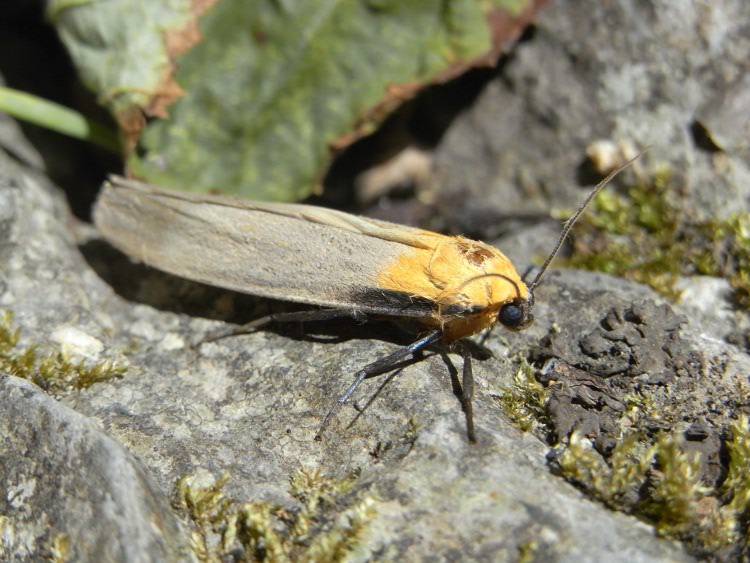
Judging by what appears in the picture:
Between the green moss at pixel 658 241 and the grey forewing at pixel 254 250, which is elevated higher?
the green moss at pixel 658 241

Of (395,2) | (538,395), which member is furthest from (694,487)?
(395,2)

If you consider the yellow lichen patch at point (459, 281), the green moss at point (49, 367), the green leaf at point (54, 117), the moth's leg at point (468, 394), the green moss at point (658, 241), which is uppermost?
the green moss at point (658, 241)

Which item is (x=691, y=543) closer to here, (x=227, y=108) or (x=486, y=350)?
(x=486, y=350)

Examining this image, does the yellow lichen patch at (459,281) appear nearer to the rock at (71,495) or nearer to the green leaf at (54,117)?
the rock at (71,495)

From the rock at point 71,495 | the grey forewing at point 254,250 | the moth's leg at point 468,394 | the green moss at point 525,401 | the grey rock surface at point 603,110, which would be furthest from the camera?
the grey rock surface at point 603,110

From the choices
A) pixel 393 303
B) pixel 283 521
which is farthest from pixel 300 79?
pixel 283 521

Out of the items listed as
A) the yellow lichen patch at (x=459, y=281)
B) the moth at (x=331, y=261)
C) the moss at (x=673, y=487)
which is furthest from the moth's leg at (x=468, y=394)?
the moss at (x=673, y=487)

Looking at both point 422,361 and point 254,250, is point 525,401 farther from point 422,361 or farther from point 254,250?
point 254,250

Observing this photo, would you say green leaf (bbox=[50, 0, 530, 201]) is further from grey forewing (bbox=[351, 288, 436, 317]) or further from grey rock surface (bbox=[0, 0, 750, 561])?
grey forewing (bbox=[351, 288, 436, 317])
